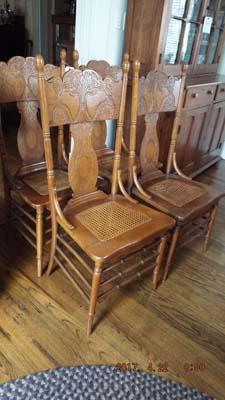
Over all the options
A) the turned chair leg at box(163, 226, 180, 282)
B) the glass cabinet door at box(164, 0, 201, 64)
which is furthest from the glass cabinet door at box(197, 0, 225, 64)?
the turned chair leg at box(163, 226, 180, 282)

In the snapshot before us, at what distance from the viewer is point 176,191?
161 centimetres

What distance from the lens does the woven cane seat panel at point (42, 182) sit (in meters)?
1.45

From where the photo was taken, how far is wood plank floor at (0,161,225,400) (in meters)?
1.19

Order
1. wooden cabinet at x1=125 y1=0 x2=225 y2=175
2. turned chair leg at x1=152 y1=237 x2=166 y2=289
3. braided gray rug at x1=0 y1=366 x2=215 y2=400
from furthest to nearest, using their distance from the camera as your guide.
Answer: wooden cabinet at x1=125 y1=0 x2=225 y2=175
turned chair leg at x1=152 y1=237 x2=166 y2=289
braided gray rug at x1=0 y1=366 x2=215 y2=400

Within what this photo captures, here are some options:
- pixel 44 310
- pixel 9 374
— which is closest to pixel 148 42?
pixel 44 310

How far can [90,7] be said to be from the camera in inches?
76.5

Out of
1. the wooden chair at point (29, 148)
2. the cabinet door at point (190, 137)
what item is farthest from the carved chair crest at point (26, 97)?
the cabinet door at point (190, 137)

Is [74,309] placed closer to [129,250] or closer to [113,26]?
[129,250]

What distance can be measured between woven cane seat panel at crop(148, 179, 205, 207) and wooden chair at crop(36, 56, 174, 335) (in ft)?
0.60

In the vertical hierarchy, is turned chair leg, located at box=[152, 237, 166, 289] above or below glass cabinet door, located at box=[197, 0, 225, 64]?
below

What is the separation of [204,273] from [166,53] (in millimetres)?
1469

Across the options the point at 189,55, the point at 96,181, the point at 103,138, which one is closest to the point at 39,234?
the point at 96,181

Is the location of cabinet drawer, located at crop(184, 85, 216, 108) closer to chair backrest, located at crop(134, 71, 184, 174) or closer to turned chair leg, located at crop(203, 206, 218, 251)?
chair backrest, located at crop(134, 71, 184, 174)

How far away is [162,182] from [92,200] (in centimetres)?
48
